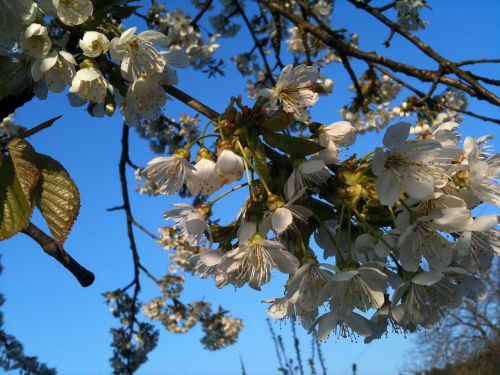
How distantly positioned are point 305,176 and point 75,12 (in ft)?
1.94

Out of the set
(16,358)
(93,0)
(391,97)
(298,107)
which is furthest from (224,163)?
(16,358)

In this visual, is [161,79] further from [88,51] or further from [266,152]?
[266,152]

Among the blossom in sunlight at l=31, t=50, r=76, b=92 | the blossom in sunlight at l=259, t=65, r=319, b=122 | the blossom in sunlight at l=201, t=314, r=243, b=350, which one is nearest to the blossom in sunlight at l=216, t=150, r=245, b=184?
the blossom in sunlight at l=259, t=65, r=319, b=122

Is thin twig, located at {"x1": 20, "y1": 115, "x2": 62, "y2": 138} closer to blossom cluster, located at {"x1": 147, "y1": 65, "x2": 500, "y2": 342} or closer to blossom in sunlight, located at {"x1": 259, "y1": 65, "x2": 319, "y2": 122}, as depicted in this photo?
blossom cluster, located at {"x1": 147, "y1": 65, "x2": 500, "y2": 342}

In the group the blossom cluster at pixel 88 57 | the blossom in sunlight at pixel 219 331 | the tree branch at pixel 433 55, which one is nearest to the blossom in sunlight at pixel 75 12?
the blossom cluster at pixel 88 57

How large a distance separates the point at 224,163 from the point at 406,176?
0.95ft

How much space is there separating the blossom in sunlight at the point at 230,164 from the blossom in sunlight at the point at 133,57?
0.34 m

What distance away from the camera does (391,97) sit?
518 centimetres

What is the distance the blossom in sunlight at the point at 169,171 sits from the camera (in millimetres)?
921

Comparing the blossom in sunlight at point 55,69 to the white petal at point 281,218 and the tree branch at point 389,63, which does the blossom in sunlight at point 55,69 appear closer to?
the white petal at point 281,218

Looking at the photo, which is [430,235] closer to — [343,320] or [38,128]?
[343,320]

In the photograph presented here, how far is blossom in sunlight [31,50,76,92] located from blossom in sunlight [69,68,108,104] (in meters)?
0.02

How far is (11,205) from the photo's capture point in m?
0.80

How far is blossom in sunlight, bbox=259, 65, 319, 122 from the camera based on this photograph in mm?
955
